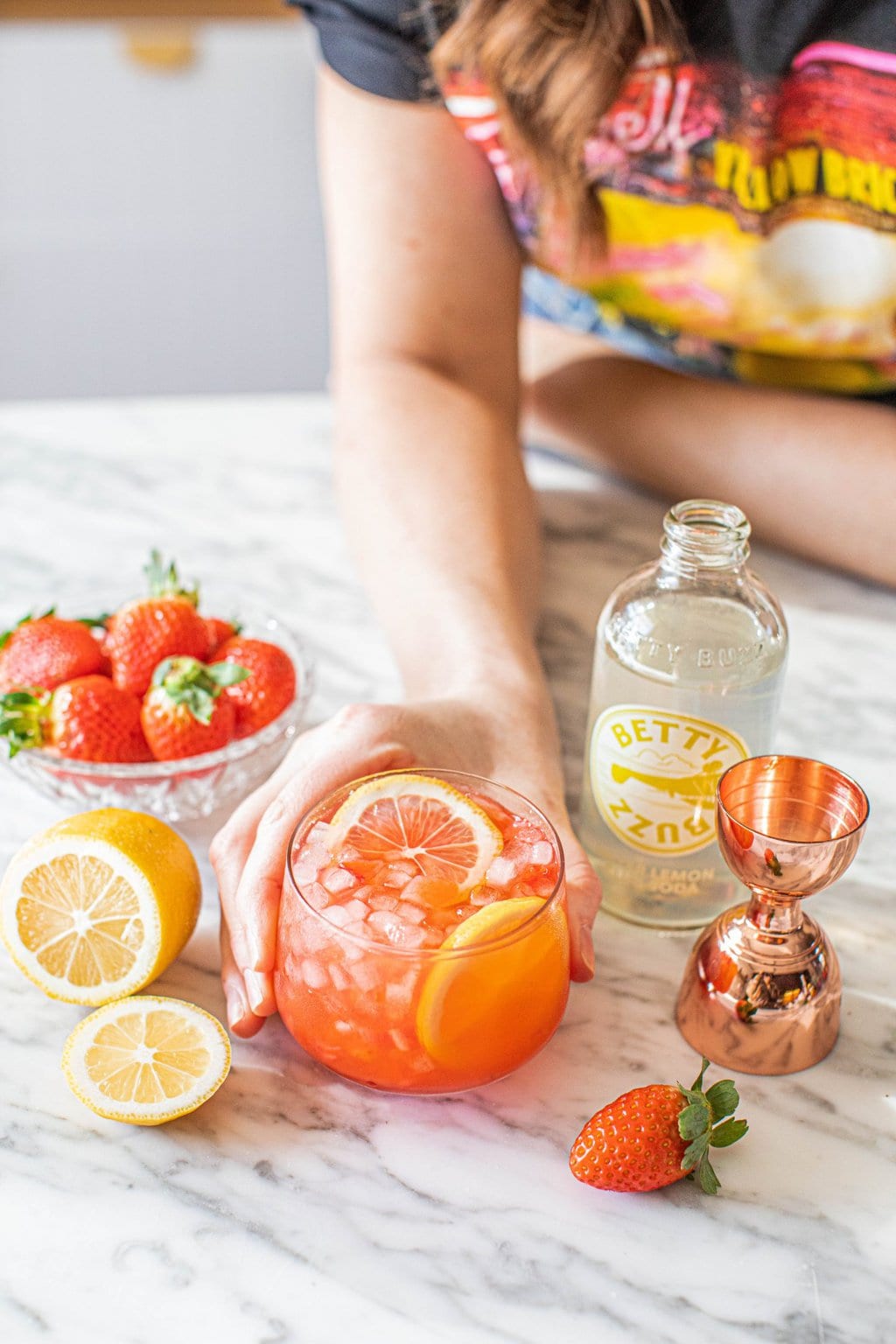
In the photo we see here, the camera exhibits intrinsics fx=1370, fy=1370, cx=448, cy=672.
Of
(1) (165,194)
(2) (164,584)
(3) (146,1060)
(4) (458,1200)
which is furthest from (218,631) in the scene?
(1) (165,194)

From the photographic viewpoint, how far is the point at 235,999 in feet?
2.59

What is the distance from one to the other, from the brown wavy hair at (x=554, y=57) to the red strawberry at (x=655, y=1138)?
82cm

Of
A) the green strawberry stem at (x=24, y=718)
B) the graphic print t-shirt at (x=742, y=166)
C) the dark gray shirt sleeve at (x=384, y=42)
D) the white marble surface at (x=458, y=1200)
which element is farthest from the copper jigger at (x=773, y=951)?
the dark gray shirt sleeve at (x=384, y=42)

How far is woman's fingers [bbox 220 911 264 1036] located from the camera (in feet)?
2.56

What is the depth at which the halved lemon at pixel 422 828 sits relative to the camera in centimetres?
75

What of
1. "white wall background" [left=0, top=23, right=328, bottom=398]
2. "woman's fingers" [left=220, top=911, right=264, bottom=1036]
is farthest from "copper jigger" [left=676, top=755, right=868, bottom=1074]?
"white wall background" [left=0, top=23, right=328, bottom=398]

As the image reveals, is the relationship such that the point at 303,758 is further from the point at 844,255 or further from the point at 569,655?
the point at 844,255

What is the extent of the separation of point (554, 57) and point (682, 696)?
607 millimetres

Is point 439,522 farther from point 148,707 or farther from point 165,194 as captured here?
point 165,194

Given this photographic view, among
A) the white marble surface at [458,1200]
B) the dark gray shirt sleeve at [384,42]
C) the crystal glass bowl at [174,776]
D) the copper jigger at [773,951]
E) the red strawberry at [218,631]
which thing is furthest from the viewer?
the dark gray shirt sleeve at [384,42]

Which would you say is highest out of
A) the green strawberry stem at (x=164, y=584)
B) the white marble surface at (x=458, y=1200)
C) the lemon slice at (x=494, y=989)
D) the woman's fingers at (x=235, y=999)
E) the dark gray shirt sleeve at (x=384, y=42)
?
the dark gray shirt sleeve at (x=384, y=42)

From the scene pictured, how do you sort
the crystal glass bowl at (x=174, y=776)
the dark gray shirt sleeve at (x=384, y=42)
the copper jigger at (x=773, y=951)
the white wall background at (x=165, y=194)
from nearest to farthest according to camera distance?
the copper jigger at (x=773, y=951) < the crystal glass bowl at (x=174, y=776) < the dark gray shirt sleeve at (x=384, y=42) < the white wall background at (x=165, y=194)

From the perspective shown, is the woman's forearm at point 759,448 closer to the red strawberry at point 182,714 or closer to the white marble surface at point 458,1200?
the white marble surface at point 458,1200

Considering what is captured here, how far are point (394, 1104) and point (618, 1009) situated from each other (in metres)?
0.15
